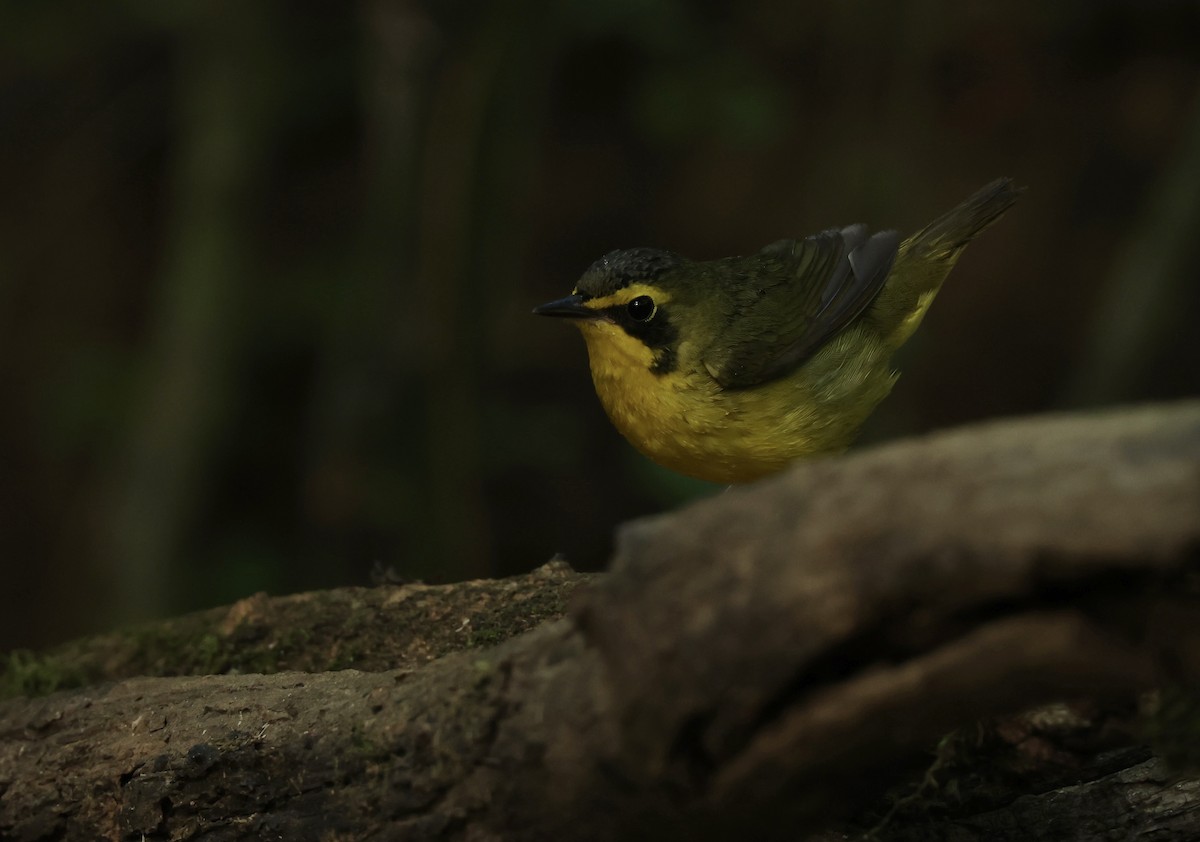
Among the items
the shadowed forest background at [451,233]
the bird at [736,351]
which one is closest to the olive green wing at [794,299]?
the bird at [736,351]

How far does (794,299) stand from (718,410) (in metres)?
0.66

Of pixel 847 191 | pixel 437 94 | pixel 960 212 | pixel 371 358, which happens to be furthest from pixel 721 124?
pixel 960 212

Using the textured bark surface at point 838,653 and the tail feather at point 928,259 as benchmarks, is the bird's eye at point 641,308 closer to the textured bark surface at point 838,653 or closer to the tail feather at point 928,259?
the tail feather at point 928,259

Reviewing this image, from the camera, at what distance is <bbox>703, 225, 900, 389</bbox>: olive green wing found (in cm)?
411

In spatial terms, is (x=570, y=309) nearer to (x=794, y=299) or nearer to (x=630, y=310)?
(x=630, y=310)

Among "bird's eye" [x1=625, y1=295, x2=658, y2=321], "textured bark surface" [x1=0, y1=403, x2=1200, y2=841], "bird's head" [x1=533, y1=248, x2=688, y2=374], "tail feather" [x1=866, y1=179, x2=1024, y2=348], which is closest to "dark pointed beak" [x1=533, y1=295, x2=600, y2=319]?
"bird's head" [x1=533, y1=248, x2=688, y2=374]

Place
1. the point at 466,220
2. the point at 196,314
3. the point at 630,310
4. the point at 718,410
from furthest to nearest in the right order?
the point at 196,314
the point at 466,220
the point at 630,310
the point at 718,410

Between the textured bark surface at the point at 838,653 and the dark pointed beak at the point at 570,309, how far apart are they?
166 cm

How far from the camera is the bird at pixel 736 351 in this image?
4.04m

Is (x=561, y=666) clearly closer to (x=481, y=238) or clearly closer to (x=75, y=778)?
(x=75, y=778)

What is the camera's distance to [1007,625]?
6.23 feet

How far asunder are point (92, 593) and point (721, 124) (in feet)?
14.4

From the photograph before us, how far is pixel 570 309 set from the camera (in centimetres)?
409

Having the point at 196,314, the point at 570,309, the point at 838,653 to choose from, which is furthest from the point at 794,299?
the point at 196,314
